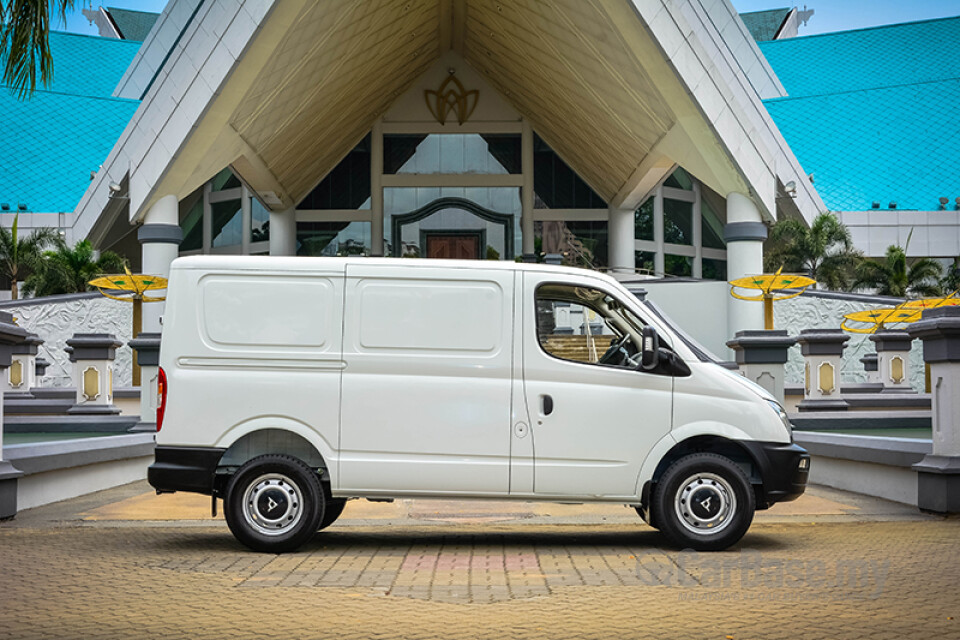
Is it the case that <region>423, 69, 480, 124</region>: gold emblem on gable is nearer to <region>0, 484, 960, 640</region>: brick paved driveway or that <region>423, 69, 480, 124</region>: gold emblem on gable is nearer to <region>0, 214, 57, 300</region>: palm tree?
<region>0, 214, 57, 300</region>: palm tree

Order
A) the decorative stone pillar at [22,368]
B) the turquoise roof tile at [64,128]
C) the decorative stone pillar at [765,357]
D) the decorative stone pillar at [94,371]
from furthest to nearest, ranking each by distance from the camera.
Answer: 1. the turquoise roof tile at [64,128]
2. the decorative stone pillar at [22,368]
3. the decorative stone pillar at [94,371]
4. the decorative stone pillar at [765,357]

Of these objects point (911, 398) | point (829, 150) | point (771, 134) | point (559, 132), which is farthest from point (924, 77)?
point (911, 398)

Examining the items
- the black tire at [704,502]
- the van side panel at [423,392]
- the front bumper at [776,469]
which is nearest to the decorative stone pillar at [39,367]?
the van side panel at [423,392]

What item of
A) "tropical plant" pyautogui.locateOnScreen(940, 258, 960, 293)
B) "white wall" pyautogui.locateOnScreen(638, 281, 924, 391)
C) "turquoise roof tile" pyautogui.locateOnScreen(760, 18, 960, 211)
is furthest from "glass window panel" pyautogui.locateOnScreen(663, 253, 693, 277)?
"white wall" pyautogui.locateOnScreen(638, 281, 924, 391)

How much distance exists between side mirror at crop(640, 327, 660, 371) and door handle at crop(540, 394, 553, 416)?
30.0 inches

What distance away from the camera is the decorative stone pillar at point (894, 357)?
24594 mm

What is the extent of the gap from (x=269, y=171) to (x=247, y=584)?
31.5 meters

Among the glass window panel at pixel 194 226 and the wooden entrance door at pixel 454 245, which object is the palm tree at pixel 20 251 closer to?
the glass window panel at pixel 194 226

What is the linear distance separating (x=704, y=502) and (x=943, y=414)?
127 inches

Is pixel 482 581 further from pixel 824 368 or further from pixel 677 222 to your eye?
pixel 677 222

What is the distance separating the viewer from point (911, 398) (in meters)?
21.7

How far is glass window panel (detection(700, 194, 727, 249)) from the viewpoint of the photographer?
48844 mm

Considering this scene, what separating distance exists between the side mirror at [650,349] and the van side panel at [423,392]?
1017 mm

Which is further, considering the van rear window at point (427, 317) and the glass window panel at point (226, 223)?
the glass window panel at point (226, 223)
